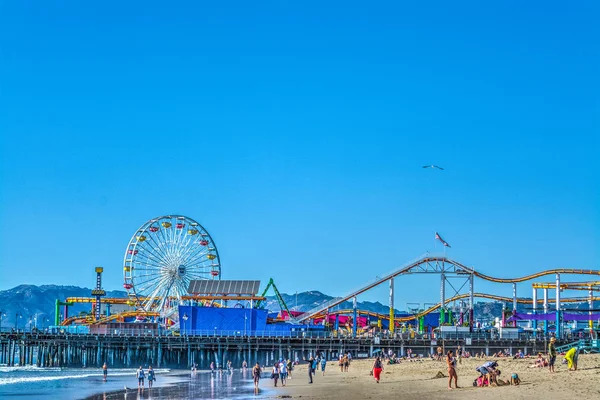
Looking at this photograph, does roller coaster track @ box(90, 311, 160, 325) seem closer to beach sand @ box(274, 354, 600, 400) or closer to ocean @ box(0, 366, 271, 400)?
ocean @ box(0, 366, 271, 400)

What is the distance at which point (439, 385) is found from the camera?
3666cm

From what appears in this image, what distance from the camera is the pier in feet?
242

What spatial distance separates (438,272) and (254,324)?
769 inches

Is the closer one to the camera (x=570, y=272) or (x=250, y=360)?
(x=250, y=360)

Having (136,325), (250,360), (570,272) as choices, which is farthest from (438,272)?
(136,325)

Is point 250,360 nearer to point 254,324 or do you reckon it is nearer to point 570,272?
point 254,324

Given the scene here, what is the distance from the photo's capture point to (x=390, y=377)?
44.5 metres

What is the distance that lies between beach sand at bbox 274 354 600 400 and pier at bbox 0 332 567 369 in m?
24.0

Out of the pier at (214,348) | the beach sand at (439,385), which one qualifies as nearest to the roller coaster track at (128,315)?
the pier at (214,348)

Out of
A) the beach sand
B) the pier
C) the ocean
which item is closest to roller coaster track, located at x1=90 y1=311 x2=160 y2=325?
the pier

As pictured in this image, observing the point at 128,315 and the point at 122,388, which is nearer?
the point at 122,388

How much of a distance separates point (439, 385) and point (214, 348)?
44.2m

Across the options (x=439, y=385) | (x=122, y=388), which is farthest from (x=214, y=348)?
(x=439, y=385)

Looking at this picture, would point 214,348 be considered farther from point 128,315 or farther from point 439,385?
point 439,385
